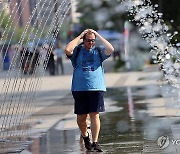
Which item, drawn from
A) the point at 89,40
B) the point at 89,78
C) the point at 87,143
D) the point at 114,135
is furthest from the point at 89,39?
the point at 114,135

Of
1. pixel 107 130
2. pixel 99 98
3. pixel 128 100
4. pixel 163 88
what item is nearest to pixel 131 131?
pixel 107 130

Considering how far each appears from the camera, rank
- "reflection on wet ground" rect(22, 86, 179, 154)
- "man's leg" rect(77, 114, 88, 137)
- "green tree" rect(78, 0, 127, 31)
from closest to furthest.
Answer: "man's leg" rect(77, 114, 88, 137), "reflection on wet ground" rect(22, 86, 179, 154), "green tree" rect(78, 0, 127, 31)

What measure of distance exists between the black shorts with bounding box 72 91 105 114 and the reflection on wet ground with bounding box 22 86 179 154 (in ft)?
1.87

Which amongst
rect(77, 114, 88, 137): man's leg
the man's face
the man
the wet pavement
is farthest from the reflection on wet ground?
the man's face

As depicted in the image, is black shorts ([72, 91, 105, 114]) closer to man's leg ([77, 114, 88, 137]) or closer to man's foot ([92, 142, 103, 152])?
man's leg ([77, 114, 88, 137])

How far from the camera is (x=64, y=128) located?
546 inches

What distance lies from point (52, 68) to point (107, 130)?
2800 cm

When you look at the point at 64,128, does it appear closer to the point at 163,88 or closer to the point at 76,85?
the point at 76,85

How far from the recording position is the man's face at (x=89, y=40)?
1030 centimetres

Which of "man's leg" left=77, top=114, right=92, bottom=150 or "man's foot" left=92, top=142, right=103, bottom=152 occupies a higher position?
"man's leg" left=77, top=114, right=92, bottom=150

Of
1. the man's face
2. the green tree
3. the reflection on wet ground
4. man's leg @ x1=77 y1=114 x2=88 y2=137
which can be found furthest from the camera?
the green tree

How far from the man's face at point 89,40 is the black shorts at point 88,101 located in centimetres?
61

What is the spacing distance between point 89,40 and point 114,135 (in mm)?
2430

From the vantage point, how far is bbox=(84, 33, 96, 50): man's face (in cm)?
1030
